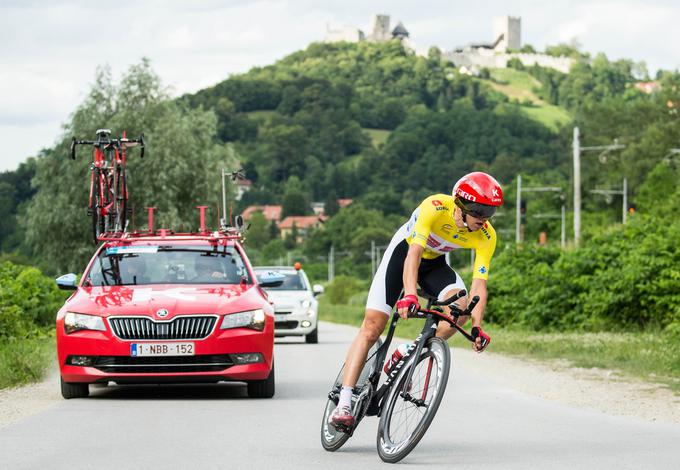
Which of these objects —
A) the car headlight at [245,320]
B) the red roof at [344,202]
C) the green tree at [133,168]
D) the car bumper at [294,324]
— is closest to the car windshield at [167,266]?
the car headlight at [245,320]

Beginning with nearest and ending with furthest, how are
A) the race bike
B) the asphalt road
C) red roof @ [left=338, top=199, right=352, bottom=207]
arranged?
the race bike < the asphalt road < red roof @ [left=338, top=199, right=352, bottom=207]

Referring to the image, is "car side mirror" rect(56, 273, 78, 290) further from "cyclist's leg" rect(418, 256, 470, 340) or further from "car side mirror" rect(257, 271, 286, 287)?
"cyclist's leg" rect(418, 256, 470, 340)

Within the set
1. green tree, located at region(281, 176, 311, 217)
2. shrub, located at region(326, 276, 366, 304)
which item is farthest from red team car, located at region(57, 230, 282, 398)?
green tree, located at region(281, 176, 311, 217)

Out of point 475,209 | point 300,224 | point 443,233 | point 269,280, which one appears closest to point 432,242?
point 443,233

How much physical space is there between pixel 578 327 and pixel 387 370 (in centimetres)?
2050

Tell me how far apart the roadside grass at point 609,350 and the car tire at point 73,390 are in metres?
5.76

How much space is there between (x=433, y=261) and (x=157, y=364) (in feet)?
13.6

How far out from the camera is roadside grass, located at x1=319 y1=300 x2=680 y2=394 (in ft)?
54.1

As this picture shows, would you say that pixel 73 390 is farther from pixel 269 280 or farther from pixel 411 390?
pixel 411 390

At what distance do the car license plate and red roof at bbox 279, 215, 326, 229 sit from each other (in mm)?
168252

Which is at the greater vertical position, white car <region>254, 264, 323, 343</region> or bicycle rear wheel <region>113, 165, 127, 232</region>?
bicycle rear wheel <region>113, 165, 127, 232</region>

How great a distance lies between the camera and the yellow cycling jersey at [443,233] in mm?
8250

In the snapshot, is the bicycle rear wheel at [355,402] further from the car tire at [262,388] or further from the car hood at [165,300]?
the car tire at [262,388]

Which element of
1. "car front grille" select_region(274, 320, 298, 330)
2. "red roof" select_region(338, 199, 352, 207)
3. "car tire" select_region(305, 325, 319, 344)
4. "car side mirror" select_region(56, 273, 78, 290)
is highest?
"car side mirror" select_region(56, 273, 78, 290)
